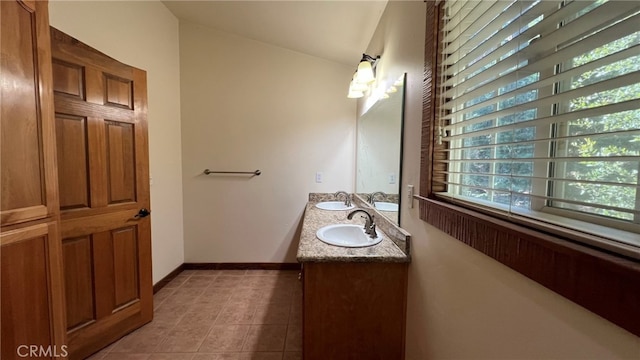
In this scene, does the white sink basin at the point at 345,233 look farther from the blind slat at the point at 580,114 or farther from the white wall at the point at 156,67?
the white wall at the point at 156,67

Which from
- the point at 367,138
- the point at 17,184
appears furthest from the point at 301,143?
the point at 17,184

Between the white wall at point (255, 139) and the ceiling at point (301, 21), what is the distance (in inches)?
6.8

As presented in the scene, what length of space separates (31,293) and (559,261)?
1824mm

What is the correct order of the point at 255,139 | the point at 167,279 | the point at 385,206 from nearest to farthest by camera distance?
the point at 385,206 → the point at 167,279 → the point at 255,139

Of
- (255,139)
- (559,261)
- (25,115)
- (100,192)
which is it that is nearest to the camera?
(559,261)

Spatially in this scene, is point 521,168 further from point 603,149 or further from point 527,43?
point 527,43

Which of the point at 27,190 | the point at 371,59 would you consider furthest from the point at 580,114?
the point at 27,190

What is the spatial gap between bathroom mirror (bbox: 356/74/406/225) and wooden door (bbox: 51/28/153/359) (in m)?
1.80

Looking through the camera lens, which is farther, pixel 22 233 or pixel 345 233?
pixel 345 233

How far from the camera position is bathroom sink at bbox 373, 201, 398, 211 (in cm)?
166

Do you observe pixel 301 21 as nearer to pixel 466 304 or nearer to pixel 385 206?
pixel 385 206

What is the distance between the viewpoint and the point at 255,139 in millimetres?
2941

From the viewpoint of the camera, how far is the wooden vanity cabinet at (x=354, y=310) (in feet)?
4.51

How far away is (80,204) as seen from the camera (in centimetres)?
159
